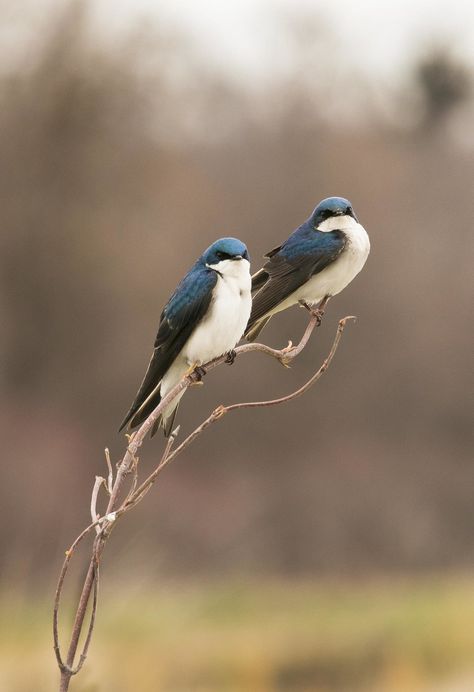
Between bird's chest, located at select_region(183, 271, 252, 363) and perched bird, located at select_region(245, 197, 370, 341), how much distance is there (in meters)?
0.33

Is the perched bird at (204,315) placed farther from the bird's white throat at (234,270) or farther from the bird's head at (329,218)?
the bird's head at (329,218)

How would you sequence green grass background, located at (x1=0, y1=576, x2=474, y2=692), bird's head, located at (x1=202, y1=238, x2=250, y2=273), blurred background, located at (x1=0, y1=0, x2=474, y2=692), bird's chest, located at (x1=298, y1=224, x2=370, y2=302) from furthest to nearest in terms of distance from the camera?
blurred background, located at (x1=0, y1=0, x2=474, y2=692) → green grass background, located at (x1=0, y1=576, x2=474, y2=692) → bird's chest, located at (x1=298, y1=224, x2=370, y2=302) → bird's head, located at (x1=202, y1=238, x2=250, y2=273)

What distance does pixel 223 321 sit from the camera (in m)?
1.93

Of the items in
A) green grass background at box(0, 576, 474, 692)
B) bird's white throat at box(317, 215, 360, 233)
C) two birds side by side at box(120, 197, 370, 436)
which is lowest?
green grass background at box(0, 576, 474, 692)

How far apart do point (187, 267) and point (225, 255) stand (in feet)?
40.3

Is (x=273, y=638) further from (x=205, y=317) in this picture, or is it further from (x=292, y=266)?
(x=205, y=317)

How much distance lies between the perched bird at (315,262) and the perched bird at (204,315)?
312 mm

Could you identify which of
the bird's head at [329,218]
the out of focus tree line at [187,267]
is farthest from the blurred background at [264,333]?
the bird's head at [329,218]

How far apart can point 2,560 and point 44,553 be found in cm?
71

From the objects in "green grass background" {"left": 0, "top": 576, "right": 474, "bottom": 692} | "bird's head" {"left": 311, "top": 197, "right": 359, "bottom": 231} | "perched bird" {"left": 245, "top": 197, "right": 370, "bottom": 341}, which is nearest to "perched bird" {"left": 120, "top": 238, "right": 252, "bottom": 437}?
"perched bird" {"left": 245, "top": 197, "right": 370, "bottom": 341}

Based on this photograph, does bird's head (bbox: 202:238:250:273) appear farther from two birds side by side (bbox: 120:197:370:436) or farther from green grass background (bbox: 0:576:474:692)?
green grass background (bbox: 0:576:474:692)

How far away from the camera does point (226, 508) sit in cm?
1369

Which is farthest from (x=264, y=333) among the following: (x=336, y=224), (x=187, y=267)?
(x=336, y=224)

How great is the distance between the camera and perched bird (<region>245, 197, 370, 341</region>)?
93.4 inches
